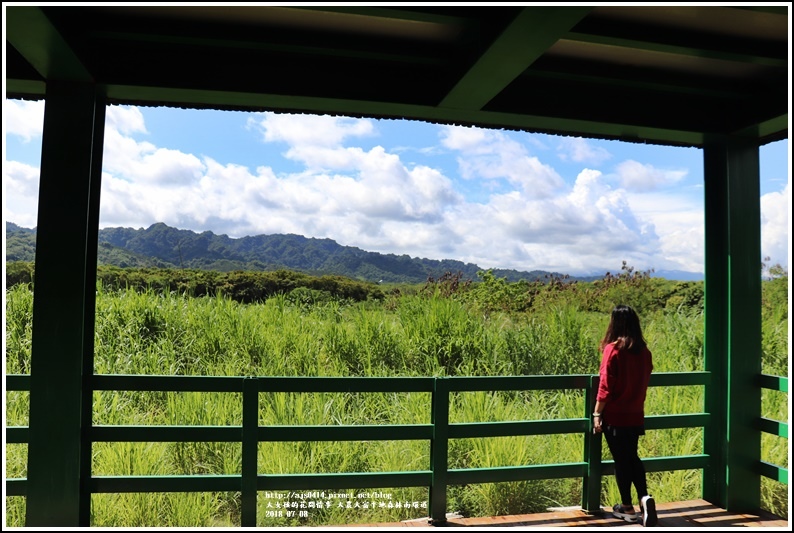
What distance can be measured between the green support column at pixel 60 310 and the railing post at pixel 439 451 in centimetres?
204

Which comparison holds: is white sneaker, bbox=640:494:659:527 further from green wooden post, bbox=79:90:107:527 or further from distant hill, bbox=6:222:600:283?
distant hill, bbox=6:222:600:283

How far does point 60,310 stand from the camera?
302 centimetres

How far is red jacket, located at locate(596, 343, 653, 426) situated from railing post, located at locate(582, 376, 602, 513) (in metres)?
0.37

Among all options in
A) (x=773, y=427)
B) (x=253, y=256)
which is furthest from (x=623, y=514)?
(x=253, y=256)

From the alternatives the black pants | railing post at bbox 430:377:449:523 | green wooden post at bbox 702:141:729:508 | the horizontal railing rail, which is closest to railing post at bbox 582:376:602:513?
the black pants

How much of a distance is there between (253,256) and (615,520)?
5.39m

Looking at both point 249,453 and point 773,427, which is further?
point 773,427

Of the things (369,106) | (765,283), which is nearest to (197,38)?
(369,106)

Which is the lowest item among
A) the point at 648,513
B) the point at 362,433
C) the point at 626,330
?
the point at 648,513

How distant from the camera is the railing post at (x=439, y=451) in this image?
3520 mm

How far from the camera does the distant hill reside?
22.0ft

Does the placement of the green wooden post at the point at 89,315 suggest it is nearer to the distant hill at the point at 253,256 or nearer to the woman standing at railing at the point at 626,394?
the woman standing at railing at the point at 626,394

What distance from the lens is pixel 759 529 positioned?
342cm

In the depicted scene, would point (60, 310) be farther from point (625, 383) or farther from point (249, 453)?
point (625, 383)
